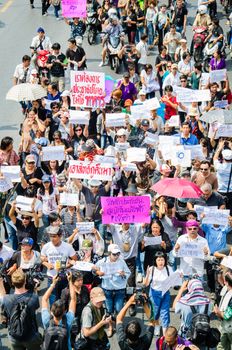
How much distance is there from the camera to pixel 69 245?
12.9 m

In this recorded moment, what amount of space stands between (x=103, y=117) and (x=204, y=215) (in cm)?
484

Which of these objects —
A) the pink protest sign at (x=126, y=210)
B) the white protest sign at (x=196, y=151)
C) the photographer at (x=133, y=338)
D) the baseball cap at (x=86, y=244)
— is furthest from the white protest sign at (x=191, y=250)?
the white protest sign at (x=196, y=151)

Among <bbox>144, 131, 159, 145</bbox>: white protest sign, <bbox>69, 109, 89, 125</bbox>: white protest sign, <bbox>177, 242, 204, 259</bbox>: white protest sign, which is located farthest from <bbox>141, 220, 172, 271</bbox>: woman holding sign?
<bbox>69, 109, 89, 125</bbox>: white protest sign

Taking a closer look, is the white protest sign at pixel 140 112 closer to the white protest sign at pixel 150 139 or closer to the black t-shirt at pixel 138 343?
the white protest sign at pixel 150 139

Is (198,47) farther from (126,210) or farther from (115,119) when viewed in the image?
(126,210)

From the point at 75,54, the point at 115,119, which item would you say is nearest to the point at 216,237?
the point at 115,119

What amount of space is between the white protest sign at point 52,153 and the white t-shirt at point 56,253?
115 inches

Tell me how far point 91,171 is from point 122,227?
1.61m

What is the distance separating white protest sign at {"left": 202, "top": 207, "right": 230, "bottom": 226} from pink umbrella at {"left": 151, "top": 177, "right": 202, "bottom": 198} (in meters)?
0.49

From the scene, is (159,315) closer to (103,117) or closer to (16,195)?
(16,195)

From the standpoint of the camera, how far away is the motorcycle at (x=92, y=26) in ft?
82.7

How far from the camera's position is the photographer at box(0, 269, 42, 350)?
10992 millimetres

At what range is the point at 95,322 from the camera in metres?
11.2

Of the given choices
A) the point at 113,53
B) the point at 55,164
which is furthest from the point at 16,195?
the point at 113,53
